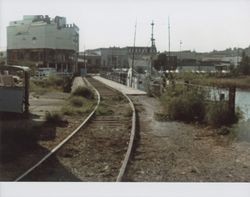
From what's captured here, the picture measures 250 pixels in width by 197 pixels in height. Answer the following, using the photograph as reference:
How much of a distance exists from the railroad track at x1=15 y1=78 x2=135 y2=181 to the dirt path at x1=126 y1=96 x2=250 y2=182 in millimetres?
225

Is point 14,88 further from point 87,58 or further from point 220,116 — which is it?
point 220,116

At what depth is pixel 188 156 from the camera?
686 cm

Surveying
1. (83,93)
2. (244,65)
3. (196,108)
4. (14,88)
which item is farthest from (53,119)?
(83,93)

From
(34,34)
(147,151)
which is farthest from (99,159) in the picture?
(34,34)

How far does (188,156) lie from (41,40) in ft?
8.92

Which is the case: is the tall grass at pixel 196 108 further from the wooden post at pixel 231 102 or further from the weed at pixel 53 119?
the weed at pixel 53 119

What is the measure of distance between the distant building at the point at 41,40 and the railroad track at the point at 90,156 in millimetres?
1389

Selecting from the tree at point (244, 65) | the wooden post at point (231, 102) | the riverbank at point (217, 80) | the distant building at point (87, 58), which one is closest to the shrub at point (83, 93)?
the distant building at point (87, 58)

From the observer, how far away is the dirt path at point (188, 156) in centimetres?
582

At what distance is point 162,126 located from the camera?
9.75 meters

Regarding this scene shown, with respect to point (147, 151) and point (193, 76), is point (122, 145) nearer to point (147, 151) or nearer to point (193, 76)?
point (147, 151)

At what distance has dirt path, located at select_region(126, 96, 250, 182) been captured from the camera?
582cm

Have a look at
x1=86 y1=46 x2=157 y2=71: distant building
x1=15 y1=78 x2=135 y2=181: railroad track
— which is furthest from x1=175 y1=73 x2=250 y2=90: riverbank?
x1=15 y1=78 x2=135 y2=181: railroad track

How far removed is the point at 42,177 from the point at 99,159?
4.03ft
